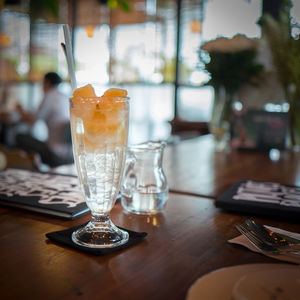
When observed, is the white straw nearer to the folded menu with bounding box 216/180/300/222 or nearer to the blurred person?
the folded menu with bounding box 216/180/300/222

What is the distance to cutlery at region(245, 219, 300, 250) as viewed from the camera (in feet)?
2.03

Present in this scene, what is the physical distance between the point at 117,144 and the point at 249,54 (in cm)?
178

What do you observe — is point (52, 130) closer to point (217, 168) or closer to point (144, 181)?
point (217, 168)

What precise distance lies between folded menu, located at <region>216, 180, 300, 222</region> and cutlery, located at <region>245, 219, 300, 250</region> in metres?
0.12

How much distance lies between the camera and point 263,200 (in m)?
0.85

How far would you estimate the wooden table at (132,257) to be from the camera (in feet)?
1.53

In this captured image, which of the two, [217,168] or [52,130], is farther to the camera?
[52,130]

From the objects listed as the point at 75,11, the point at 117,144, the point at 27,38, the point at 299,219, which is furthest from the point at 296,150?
the point at 27,38

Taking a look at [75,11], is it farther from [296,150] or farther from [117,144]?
[117,144]

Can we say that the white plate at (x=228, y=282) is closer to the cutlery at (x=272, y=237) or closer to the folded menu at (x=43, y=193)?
the cutlery at (x=272, y=237)

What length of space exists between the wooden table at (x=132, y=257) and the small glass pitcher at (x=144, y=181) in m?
0.03

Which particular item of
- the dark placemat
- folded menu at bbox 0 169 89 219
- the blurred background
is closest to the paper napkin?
the dark placemat

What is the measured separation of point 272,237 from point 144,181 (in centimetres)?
29

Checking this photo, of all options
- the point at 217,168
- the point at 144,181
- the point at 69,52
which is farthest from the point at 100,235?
the point at 217,168
